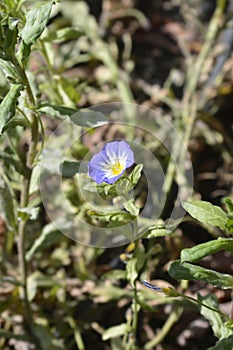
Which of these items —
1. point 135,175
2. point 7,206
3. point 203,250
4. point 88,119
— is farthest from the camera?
point 7,206

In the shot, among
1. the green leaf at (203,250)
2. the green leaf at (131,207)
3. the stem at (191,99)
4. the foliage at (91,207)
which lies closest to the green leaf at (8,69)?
the foliage at (91,207)

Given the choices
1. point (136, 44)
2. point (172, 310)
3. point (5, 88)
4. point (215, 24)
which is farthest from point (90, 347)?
point (136, 44)

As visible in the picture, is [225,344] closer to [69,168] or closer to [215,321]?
[215,321]

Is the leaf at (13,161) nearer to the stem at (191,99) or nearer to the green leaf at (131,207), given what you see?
the green leaf at (131,207)

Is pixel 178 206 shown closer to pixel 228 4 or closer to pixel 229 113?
pixel 229 113

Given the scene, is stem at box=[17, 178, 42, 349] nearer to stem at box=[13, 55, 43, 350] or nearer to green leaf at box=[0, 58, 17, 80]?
stem at box=[13, 55, 43, 350]

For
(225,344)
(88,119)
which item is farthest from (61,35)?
(225,344)
